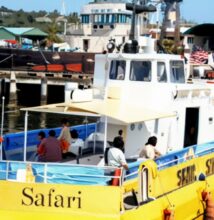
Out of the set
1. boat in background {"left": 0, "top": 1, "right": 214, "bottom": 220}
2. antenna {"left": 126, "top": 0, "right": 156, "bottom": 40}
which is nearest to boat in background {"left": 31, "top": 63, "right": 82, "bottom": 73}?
antenna {"left": 126, "top": 0, "right": 156, "bottom": 40}

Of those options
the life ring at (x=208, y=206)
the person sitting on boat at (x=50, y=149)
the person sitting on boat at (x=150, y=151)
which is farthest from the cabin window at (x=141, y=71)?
the life ring at (x=208, y=206)

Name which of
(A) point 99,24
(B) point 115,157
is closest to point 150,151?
(B) point 115,157

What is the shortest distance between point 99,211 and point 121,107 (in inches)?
147

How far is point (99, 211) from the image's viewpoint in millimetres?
10586

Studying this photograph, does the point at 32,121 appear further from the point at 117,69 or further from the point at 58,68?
the point at 117,69

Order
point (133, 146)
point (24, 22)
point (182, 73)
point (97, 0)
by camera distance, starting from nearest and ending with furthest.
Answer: point (133, 146) → point (182, 73) → point (97, 0) → point (24, 22)

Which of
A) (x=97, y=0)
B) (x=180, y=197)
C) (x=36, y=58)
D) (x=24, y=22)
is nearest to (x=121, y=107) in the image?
(x=180, y=197)

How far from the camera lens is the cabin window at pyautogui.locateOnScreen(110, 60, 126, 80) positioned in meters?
15.9

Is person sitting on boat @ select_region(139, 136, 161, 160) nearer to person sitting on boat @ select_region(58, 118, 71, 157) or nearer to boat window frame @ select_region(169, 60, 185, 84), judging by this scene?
person sitting on boat @ select_region(58, 118, 71, 157)

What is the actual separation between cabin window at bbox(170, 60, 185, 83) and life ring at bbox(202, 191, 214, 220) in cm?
379

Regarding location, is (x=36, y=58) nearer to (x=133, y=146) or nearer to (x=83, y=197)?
(x=133, y=146)

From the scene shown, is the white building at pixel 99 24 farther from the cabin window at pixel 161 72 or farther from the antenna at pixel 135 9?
the cabin window at pixel 161 72

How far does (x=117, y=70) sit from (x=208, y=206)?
472 cm

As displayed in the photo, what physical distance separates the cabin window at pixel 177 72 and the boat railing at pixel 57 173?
217 inches
